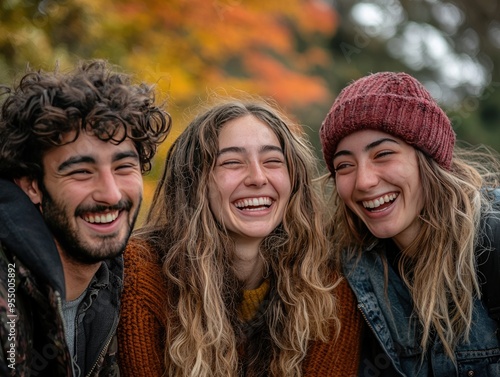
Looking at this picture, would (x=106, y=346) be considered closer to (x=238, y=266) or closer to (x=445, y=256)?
(x=238, y=266)

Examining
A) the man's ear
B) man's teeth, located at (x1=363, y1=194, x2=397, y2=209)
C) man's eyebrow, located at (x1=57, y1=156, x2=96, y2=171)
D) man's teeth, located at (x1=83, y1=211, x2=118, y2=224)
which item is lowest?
man's teeth, located at (x1=83, y1=211, x2=118, y2=224)

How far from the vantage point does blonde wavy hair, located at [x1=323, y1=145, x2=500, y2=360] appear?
3.43 metres

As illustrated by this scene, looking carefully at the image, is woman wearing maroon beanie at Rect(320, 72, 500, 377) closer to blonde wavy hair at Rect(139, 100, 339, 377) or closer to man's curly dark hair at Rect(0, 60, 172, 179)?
blonde wavy hair at Rect(139, 100, 339, 377)

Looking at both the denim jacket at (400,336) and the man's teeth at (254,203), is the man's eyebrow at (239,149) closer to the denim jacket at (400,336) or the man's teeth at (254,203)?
the man's teeth at (254,203)

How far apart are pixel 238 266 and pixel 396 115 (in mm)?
1175

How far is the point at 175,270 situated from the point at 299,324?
0.71m

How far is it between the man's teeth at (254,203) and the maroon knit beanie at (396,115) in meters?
0.48

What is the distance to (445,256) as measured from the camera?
3492 mm

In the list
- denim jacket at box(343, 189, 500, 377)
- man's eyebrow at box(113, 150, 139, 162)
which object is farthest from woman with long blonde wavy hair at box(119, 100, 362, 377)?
man's eyebrow at box(113, 150, 139, 162)

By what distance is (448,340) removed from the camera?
3475 mm

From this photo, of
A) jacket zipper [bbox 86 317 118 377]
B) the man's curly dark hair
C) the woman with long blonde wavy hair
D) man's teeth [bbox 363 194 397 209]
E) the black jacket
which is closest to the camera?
the black jacket

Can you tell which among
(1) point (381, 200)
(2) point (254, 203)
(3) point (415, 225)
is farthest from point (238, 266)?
(3) point (415, 225)

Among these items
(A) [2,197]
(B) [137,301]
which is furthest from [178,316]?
(A) [2,197]

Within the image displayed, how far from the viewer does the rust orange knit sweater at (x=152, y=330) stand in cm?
329
